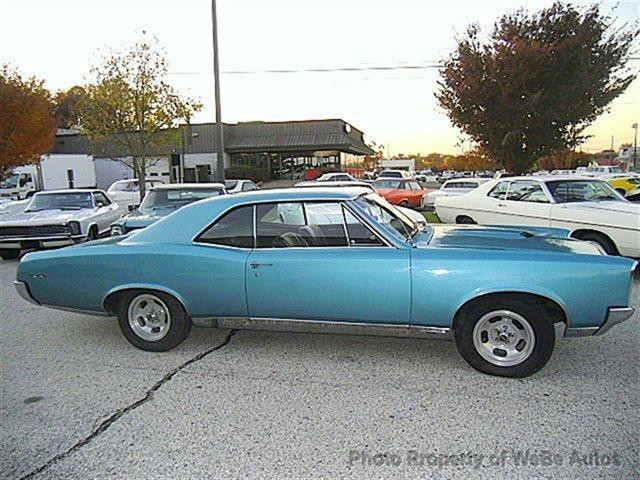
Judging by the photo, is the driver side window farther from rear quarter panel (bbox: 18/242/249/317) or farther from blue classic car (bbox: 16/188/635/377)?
rear quarter panel (bbox: 18/242/249/317)

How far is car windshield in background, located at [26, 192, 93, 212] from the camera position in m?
9.79

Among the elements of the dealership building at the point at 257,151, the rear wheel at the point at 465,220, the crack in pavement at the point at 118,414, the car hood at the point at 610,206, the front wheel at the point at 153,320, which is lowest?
the crack in pavement at the point at 118,414

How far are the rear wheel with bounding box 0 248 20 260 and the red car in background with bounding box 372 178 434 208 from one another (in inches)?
448

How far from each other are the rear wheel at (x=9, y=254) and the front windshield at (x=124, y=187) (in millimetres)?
7545

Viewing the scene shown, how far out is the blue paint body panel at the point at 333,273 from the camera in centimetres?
339

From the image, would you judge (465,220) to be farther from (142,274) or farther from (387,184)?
(387,184)

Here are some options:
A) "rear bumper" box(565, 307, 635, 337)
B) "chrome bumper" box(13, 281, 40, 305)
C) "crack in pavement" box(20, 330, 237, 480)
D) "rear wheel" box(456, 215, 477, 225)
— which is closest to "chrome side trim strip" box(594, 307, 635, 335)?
"rear bumper" box(565, 307, 635, 337)

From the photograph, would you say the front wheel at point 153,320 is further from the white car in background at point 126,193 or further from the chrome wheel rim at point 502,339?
the white car in background at point 126,193

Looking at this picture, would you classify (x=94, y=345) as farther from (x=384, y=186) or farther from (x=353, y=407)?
(x=384, y=186)

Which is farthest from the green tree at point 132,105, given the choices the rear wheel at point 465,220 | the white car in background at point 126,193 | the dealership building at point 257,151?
the dealership building at point 257,151

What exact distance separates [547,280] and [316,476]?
2141 millimetres

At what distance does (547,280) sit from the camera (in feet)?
11.1

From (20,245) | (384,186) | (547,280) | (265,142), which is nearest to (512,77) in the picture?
(384,186)

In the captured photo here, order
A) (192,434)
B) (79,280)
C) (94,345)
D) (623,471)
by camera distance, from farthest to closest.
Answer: (94,345)
(79,280)
(192,434)
(623,471)
